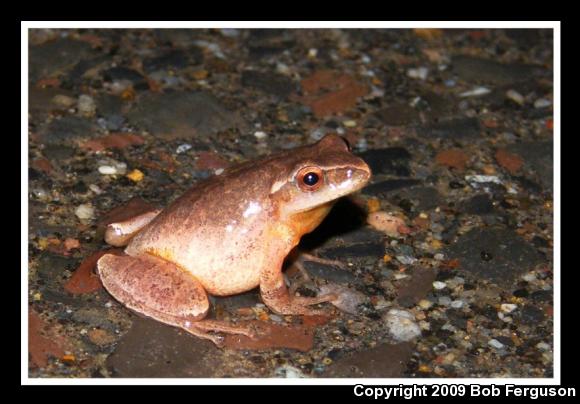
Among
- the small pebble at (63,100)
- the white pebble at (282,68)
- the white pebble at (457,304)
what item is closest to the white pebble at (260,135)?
the white pebble at (282,68)

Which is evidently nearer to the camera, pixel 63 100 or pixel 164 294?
pixel 164 294

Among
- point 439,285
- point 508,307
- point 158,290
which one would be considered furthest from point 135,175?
point 508,307

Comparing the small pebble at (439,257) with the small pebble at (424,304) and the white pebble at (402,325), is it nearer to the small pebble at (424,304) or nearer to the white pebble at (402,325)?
the small pebble at (424,304)

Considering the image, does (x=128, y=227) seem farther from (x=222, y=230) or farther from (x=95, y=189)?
(x=95, y=189)

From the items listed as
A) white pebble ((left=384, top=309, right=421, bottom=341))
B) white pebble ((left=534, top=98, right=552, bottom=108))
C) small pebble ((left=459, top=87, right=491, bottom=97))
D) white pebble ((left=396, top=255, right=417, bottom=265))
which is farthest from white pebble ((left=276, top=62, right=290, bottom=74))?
white pebble ((left=384, top=309, right=421, bottom=341))

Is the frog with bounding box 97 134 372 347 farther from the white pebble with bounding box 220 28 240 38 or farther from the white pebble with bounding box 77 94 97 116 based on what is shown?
the white pebble with bounding box 220 28 240 38
